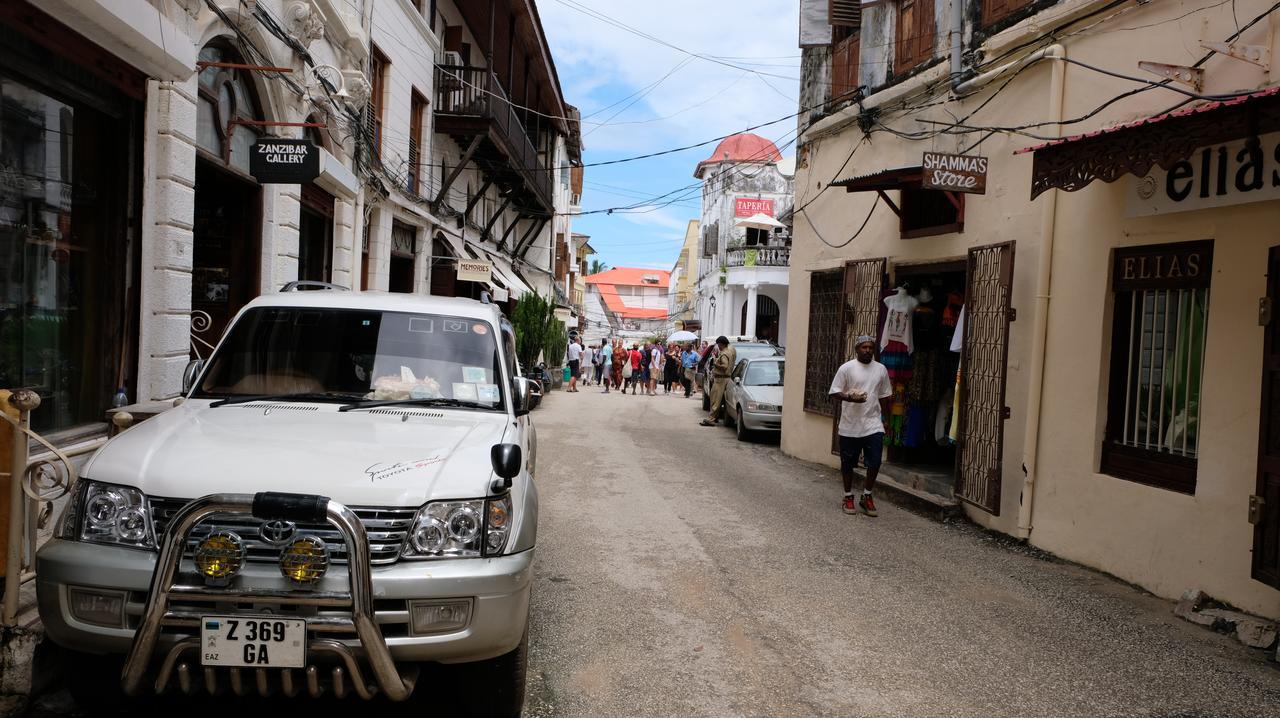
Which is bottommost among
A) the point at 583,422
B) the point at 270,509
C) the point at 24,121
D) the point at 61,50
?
the point at 583,422

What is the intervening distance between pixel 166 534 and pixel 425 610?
2.99ft

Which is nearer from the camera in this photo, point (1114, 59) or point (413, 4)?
point (1114, 59)

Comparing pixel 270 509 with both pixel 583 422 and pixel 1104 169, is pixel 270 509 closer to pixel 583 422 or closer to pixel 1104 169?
pixel 1104 169

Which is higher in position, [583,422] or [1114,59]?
[1114,59]

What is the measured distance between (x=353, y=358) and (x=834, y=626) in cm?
317

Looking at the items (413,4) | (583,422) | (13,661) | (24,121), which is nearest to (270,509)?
(13,661)

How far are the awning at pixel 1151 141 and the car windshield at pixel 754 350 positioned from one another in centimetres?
1454

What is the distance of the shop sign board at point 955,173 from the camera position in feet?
27.9

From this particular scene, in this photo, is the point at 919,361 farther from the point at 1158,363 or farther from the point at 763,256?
the point at 763,256

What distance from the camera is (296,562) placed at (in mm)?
3154

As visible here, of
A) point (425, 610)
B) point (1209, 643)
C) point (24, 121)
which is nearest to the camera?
point (425, 610)

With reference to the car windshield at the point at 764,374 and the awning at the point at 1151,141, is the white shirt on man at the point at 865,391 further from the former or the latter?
the car windshield at the point at 764,374

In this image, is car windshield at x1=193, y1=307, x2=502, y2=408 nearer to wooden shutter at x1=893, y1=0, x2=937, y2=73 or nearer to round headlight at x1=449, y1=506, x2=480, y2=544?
round headlight at x1=449, y1=506, x2=480, y2=544

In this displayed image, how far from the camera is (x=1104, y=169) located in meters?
6.36
